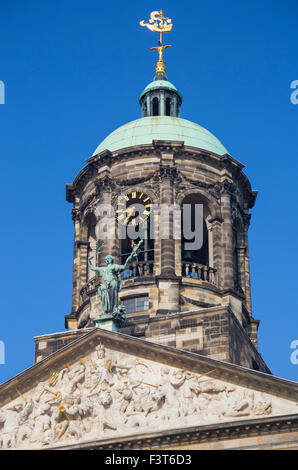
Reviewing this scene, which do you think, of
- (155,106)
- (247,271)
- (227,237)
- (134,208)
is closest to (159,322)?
(227,237)

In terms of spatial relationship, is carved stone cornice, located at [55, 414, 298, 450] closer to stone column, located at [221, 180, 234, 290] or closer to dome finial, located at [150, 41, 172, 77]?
stone column, located at [221, 180, 234, 290]

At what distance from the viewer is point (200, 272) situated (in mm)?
38625

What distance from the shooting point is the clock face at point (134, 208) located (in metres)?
39.7

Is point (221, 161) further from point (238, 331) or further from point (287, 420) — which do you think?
point (287, 420)

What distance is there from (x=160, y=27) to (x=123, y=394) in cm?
1804

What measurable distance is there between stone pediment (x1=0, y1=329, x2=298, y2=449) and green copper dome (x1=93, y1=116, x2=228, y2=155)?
389 inches

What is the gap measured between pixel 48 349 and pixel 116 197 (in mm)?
5988

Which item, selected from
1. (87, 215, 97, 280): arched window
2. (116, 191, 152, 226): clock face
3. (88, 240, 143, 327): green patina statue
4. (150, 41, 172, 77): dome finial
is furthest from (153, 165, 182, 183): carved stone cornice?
(150, 41, 172, 77): dome finial

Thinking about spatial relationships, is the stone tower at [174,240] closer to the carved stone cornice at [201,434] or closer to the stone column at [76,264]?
the stone column at [76,264]

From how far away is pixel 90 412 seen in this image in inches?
1286

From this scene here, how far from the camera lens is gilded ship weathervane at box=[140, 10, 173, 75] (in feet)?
149

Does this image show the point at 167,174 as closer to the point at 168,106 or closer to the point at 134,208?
the point at 134,208

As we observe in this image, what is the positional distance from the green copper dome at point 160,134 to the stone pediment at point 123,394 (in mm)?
9887
